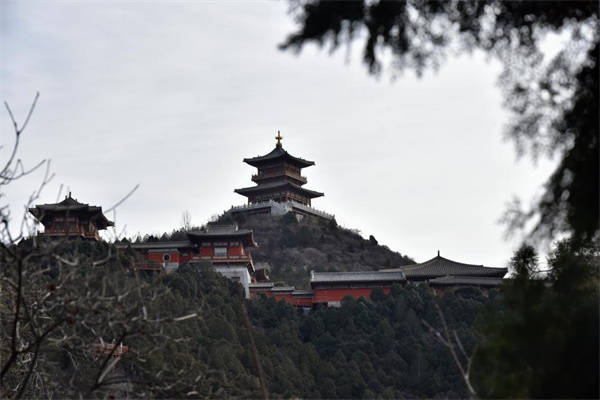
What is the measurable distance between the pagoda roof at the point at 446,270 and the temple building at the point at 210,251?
23.4 ft

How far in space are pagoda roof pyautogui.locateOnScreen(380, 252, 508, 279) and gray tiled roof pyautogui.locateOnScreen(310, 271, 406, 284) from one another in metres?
1.41

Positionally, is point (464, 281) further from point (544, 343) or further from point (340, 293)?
point (544, 343)

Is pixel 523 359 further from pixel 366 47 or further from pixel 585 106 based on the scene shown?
pixel 366 47

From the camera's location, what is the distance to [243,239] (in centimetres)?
4375

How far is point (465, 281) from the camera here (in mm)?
41281

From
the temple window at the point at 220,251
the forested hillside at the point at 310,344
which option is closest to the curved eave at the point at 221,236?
the temple window at the point at 220,251

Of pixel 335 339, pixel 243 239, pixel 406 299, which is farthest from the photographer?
pixel 243 239

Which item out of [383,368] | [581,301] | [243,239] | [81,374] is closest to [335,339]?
[383,368]

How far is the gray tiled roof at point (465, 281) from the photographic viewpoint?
134 ft

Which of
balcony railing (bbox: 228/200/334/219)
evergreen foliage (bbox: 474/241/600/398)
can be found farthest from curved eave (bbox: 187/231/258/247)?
evergreen foliage (bbox: 474/241/600/398)

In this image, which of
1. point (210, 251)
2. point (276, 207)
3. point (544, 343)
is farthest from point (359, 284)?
point (544, 343)

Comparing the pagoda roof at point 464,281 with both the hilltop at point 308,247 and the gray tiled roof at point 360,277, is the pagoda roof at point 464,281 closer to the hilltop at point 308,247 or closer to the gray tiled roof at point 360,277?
the gray tiled roof at point 360,277

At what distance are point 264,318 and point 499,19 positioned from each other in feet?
106

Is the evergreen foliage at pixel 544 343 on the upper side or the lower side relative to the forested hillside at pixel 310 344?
lower
